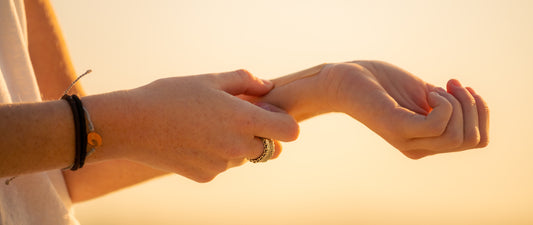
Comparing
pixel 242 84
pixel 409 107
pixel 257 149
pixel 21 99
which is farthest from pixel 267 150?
pixel 21 99

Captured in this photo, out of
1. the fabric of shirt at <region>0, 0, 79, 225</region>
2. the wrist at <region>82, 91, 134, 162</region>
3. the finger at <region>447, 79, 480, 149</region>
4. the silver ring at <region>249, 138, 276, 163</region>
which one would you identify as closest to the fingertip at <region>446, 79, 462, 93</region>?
the finger at <region>447, 79, 480, 149</region>

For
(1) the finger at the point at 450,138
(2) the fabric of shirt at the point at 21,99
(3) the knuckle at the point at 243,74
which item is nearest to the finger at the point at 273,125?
(3) the knuckle at the point at 243,74

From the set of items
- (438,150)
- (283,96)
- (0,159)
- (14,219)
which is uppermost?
(283,96)

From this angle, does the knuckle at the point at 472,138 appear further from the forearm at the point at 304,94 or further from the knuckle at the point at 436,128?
the forearm at the point at 304,94

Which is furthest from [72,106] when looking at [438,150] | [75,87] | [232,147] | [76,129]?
[438,150]

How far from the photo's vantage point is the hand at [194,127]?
75 centimetres

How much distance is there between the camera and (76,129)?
69cm

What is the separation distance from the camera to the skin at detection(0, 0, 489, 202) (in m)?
0.69

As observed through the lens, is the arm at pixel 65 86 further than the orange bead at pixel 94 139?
Yes

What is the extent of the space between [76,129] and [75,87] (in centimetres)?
46

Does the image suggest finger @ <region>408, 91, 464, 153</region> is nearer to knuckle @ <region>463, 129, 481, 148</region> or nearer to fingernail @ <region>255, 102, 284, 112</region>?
knuckle @ <region>463, 129, 481, 148</region>

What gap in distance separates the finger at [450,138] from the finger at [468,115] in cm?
1

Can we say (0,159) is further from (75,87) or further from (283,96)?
(283,96)

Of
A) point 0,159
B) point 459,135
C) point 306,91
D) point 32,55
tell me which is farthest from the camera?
point 32,55
